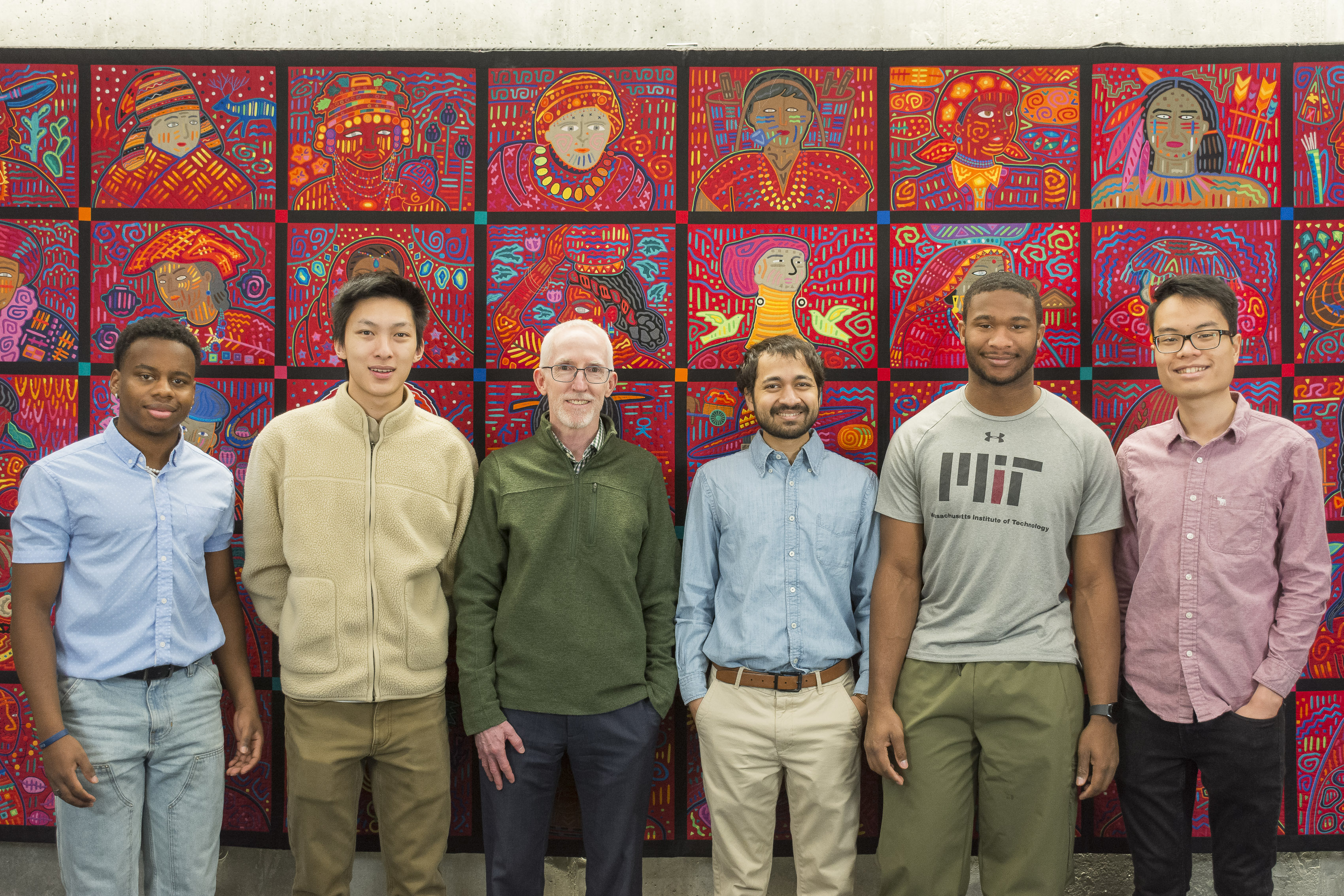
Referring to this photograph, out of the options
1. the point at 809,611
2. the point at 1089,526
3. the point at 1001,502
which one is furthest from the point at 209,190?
the point at 1089,526

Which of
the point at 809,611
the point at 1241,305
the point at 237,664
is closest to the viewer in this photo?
the point at 809,611

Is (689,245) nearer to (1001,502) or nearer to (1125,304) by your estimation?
(1001,502)

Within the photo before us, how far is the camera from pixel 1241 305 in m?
2.87

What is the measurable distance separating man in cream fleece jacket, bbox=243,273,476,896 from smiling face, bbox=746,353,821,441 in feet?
3.22

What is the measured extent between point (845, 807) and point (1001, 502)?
103 cm

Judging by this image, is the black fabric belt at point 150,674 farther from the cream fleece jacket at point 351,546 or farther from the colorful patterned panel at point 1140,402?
the colorful patterned panel at point 1140,402

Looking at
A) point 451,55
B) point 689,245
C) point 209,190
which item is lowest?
point 689,245

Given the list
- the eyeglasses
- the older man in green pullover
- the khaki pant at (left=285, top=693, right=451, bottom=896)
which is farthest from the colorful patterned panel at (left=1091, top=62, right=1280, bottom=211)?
the khaki pant at (left=285, top=693, right=451, bottom=896)

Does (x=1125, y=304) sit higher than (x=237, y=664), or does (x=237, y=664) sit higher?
(x=1125, y=304)

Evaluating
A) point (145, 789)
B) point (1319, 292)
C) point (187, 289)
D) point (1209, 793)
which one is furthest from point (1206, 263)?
point (145, 789)

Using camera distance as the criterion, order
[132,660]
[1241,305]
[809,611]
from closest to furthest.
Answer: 1. [132,660]
2. [809,611]
3. [1241,305]

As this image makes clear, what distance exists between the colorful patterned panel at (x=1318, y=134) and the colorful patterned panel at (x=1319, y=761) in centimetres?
186

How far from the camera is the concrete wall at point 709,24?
9.48 ft

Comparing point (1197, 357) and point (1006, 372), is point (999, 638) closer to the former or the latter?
point (1006, 372)
